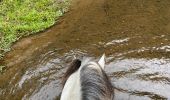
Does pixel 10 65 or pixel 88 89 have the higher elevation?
pixel 88 89

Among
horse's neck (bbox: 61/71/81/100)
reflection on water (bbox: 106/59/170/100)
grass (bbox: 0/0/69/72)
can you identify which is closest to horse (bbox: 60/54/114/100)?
horse's neck (bbox: 61/71/81/100)

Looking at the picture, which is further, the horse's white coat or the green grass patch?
the green grass patch

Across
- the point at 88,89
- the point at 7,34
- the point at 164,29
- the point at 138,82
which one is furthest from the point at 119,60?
the point at 7,34

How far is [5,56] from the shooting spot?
809 centimetres

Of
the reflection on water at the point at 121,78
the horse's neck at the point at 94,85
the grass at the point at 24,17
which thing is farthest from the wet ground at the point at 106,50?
the horse's neck at the point at 94,85

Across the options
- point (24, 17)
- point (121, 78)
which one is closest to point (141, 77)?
point (121, 78)

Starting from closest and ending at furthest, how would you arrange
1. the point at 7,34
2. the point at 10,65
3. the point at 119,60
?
the point at 119,60 → the point at 10,65 → the point at 7,34

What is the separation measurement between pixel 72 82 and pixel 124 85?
1377 millimetres

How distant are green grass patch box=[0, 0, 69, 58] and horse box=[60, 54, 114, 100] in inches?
119

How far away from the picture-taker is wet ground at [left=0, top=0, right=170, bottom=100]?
6660mm

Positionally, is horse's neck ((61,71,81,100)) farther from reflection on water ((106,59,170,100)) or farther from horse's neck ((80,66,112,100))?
reflection on water ((106,59,170,100))

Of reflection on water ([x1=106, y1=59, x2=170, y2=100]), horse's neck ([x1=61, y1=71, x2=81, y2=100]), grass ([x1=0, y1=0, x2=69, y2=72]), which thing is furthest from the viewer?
grass ([x1=0, y1=0, x2=69, y2=72])

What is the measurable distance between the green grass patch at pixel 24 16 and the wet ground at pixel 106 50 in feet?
0.87

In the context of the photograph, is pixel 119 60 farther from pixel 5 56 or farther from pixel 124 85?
pixel 5 56
